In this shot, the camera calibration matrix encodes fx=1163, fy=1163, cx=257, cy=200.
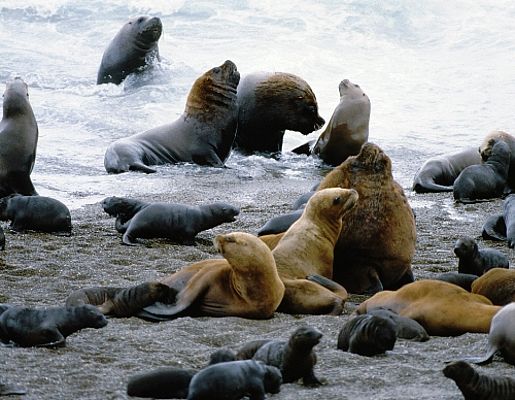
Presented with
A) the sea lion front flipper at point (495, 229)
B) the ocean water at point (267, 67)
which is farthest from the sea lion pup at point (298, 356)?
the ocean water at point (267, 67)

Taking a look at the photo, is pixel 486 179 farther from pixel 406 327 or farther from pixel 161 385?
pixel 161 385

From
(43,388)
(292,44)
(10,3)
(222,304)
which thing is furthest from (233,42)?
(43,388)

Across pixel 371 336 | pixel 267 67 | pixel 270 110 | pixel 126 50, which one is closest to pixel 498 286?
pixel 371 336

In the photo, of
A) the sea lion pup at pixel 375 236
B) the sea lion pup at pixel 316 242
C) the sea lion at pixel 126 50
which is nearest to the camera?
the sea lion pup at pixel 316 242

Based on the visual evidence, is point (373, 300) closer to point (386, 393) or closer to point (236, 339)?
point (236, 339)

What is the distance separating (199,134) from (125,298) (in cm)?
732

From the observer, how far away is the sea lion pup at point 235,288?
5.36m

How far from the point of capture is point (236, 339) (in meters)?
4.92

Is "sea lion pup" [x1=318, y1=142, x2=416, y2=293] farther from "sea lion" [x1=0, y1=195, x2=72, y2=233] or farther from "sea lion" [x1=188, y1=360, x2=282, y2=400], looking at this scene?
"sea lion" [x1=188, y1=360, x2=282, y2=400]

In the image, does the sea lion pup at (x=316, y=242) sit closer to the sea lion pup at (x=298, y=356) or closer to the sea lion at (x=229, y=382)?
the sea lion pup at (x=298, y=356)

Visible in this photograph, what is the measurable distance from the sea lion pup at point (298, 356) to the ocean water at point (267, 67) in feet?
18.7

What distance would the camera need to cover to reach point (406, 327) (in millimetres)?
4918

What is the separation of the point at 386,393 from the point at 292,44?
65.0 ft

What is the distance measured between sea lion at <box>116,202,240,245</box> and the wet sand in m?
0.10
